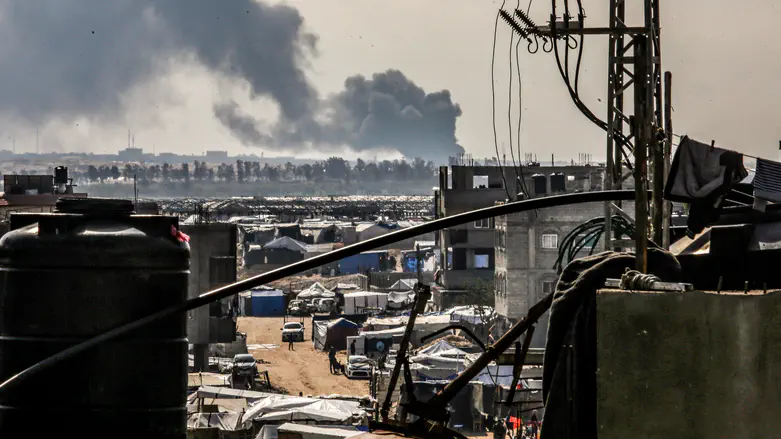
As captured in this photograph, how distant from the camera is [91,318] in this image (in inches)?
203

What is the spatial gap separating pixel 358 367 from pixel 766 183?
4039cm

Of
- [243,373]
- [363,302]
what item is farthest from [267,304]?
[243,373]

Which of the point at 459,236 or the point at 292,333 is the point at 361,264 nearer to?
the point at 459,236

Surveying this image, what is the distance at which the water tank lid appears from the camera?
5.27 metres

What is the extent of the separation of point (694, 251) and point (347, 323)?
51892 millimetres

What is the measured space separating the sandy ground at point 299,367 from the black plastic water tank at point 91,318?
1467 inches

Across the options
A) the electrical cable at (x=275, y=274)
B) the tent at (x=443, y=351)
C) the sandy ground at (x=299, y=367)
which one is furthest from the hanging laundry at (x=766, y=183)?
the sandy ground at (x=299, y=367)

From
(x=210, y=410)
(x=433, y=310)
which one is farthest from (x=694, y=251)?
(x=433, y=310)

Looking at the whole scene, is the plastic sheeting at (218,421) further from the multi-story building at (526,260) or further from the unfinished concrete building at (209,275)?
the multi-story building at (526,260)

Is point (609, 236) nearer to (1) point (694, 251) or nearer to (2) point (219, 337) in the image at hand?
(1) point (694, 251)

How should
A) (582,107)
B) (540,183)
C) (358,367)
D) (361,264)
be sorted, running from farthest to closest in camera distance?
1. (361,264)
2. (540,183)
3. (358,367)
4. (582,107)

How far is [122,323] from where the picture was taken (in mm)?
5164

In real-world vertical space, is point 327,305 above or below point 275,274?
below

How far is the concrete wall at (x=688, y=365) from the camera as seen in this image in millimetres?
5141
